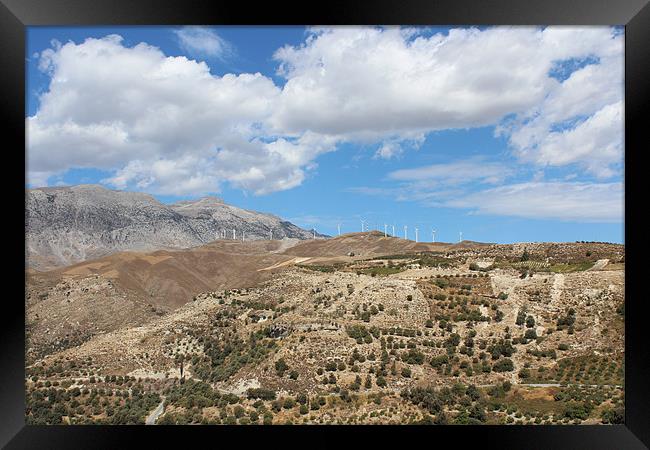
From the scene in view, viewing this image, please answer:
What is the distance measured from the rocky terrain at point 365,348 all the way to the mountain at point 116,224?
2128 cm

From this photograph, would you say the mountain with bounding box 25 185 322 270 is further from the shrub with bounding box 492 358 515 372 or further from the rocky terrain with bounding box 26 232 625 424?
the shrub with bounding box 492 358 515 372

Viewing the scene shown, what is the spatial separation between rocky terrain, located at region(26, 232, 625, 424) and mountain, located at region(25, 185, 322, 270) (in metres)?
21.3

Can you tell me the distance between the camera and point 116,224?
44312mm

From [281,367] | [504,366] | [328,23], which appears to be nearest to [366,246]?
[504,366]

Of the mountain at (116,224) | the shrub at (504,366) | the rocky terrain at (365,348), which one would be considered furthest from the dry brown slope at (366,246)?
the mountain at (116,224)

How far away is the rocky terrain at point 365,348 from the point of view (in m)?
11.5

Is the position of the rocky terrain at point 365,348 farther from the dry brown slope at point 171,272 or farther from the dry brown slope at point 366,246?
the dry brown slope at point 366,246

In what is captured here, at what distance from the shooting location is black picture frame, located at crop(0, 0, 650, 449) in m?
2.13

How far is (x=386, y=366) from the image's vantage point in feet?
41.0

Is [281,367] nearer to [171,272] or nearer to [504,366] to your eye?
[504,366]

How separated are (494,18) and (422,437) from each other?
1.90 meters

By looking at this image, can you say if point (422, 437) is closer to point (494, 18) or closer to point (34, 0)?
point (494, 18)

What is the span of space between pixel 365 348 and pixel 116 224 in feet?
121

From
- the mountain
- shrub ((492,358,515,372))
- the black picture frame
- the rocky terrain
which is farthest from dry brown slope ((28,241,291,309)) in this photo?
the black picture frame
